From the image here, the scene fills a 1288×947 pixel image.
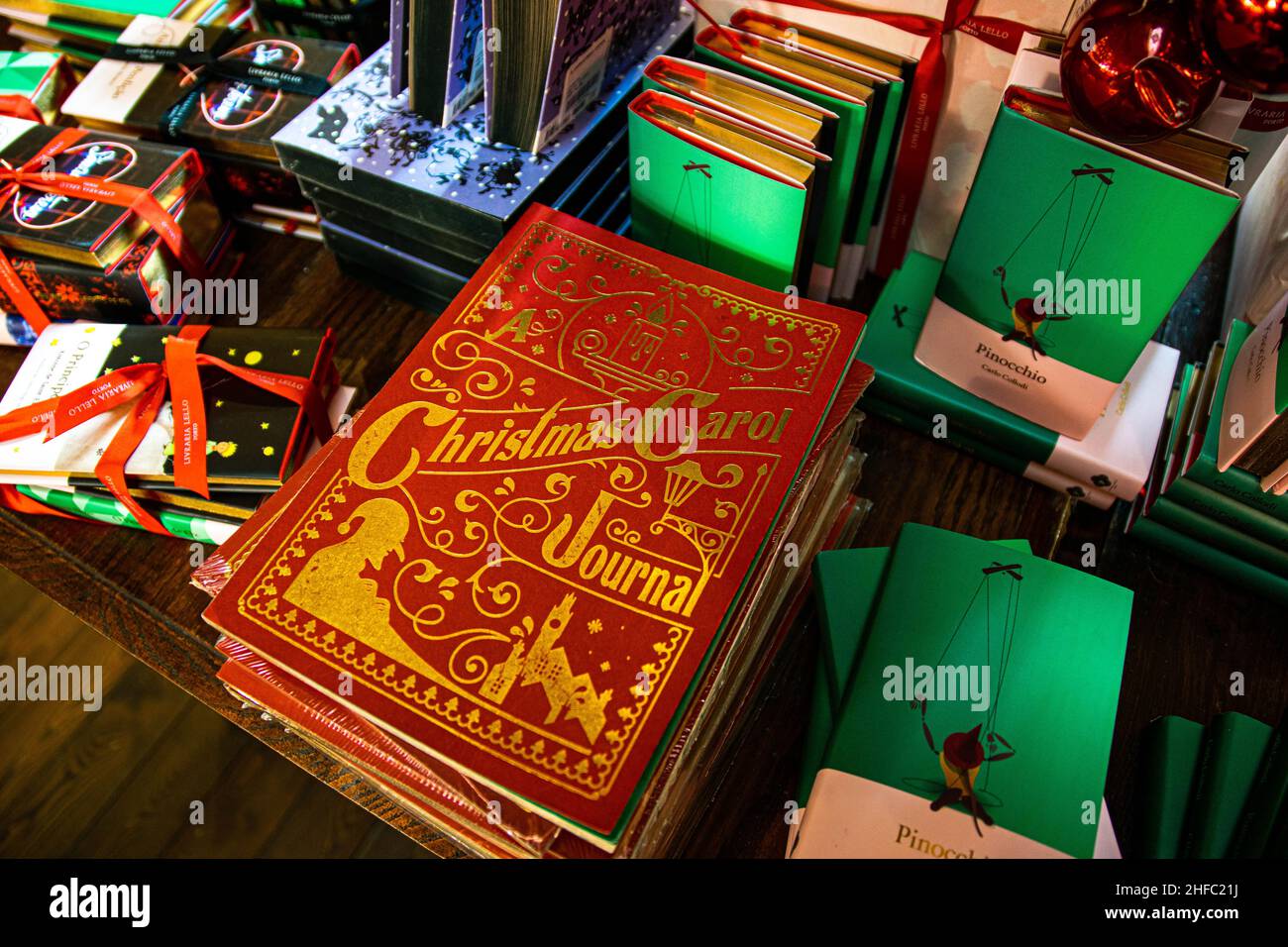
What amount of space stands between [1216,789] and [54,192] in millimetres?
1450

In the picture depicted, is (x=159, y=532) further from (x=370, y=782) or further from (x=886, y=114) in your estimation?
(x=886, y=114)

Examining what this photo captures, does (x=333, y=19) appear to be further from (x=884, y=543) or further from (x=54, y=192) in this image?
(x=884, y=543)

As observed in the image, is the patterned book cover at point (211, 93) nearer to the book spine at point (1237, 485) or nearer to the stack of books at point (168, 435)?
the stack of books at point (168, 435)

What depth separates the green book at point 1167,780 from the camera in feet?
2.54

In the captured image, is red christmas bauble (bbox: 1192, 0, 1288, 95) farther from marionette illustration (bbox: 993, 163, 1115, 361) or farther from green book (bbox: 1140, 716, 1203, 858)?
green book (bbox: 1140, 716, 1203, 858)

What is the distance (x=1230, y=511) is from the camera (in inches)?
35.4

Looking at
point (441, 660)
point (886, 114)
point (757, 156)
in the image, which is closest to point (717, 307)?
point (757, 156)

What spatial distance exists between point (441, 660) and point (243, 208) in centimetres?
90

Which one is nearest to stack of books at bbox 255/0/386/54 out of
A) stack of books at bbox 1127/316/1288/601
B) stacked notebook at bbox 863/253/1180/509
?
stacked notebook at bbox 863/253/1180/509

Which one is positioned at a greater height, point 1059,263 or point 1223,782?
point 1059,263

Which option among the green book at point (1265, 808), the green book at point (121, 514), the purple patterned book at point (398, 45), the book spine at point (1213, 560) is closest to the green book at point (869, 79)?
the purple patterned book at point (398, 45)

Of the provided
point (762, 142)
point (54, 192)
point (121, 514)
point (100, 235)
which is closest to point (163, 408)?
point (121, 514)

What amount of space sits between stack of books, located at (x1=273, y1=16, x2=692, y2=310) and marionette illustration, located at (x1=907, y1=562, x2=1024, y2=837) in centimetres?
66

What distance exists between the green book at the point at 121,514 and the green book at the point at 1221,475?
3.42 feet
